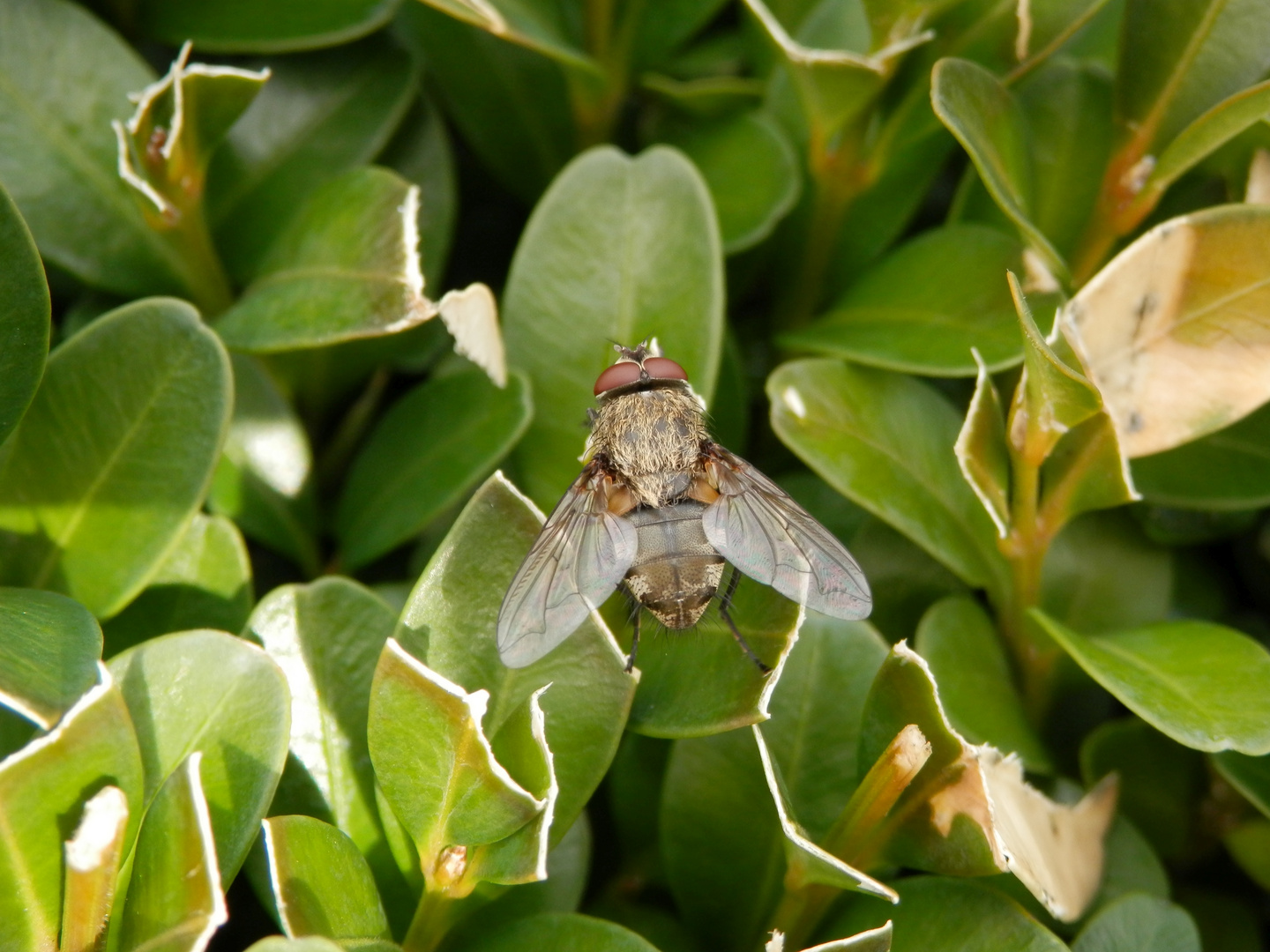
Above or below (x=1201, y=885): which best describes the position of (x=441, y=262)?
above

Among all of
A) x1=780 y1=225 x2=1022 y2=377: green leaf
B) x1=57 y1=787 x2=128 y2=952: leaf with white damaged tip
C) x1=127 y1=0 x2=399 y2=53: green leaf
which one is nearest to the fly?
x1=780 y1=225 x2=1022 y2=377: green leaf

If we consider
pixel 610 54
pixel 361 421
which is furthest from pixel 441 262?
pixel 610 54

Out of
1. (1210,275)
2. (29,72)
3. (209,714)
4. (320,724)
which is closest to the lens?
(209,714)

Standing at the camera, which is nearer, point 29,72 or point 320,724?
point 320,724

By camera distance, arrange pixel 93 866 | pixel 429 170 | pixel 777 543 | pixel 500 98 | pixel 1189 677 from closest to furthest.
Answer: pixel 93 866
pixel 1189 677
pixel 777 543
pixel 429 170
pixel 500 98

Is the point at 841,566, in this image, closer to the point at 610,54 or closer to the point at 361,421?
the point at 361,421

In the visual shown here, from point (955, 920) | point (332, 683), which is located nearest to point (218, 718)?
point (332, 683)

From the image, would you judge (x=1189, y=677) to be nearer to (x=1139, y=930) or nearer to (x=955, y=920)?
(x=1139, y=930)

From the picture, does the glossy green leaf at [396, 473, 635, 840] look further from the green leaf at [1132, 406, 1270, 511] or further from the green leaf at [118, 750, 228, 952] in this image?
the green leaf at [1132, 406, 1270, 511]
